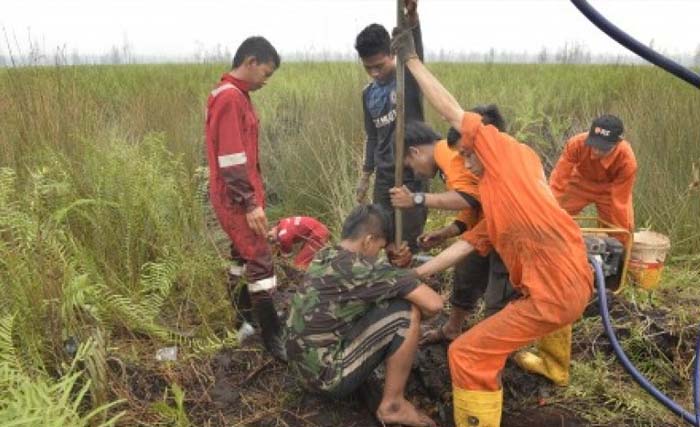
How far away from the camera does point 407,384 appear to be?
9.63 ft

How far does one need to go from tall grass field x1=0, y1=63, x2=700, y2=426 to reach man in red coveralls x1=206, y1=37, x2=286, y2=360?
36 cm

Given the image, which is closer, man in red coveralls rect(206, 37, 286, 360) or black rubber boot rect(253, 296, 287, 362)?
man in red coveralls rect(206, 37, 286, 360)

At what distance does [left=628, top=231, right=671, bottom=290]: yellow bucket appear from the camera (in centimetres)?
363

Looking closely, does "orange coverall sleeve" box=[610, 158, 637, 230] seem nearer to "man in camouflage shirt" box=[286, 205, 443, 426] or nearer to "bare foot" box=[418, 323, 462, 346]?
"bare foot" box=[418, 323, 462, 346]

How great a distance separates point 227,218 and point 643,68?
8298mm

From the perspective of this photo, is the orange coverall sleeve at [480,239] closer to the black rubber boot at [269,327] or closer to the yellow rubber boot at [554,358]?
the yellow rubber boot at [554,358]

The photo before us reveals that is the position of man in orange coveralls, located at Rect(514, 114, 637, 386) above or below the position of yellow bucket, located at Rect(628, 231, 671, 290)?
above

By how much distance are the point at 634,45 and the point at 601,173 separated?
247 cm

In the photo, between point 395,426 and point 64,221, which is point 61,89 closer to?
point 64,221

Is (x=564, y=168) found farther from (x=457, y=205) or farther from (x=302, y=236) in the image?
(x=302, y=236)

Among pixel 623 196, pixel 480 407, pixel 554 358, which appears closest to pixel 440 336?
pixel 554 358

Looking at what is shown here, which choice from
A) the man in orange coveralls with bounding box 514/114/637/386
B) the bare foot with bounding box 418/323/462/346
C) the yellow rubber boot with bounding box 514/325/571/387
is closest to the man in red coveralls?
the bare foot with bounding box 418/323/462/346

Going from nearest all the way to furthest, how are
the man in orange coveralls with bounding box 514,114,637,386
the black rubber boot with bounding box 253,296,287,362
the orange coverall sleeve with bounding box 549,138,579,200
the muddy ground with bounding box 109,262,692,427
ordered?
the muddy ground with bounding box 109,262,692,427
the black rubber boot with bounding box 253,296,287,362
the man in orange coveralls with bounding box 514,114,637,386
the orange coverall sleeve with bounding box 549,138,579,200

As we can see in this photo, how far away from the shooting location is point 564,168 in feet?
14.4
